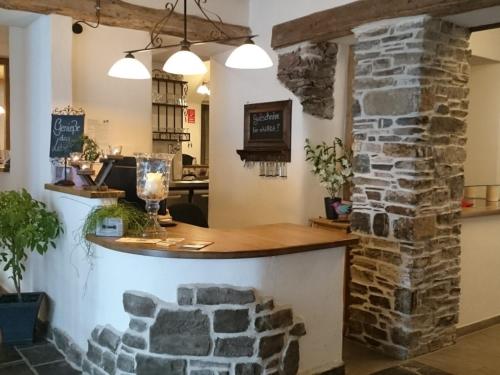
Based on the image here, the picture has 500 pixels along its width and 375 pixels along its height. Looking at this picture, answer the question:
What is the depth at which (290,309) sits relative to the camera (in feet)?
9.43

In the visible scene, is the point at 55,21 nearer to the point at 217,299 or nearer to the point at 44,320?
the point at 44,320

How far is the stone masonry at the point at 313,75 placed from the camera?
4512 mm

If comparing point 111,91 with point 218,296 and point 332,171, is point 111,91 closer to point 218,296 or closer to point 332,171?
point 332,171

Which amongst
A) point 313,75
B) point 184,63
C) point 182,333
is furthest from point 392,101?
point 182,333

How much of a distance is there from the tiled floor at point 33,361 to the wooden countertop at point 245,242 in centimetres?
103

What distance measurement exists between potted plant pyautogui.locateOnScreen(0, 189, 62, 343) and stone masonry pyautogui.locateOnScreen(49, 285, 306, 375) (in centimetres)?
125

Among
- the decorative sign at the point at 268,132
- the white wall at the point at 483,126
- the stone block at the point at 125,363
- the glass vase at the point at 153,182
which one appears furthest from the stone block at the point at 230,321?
the white wall at the point at 483,126

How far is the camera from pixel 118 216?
2947mm

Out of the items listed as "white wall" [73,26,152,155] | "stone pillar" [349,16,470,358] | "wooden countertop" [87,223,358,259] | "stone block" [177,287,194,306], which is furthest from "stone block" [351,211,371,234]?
"white wall" [73,26,152,155]

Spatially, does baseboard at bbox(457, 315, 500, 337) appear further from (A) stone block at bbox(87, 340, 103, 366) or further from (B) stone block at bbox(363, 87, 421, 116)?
(A) stone block at bbox(87, 340, 103, 366)

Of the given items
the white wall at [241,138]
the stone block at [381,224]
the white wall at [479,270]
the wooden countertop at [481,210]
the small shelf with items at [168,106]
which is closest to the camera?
the stone block at [381,224]

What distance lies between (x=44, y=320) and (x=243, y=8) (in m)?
3.38

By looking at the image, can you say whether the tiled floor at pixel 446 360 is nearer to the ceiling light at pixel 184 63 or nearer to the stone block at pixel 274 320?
the stone block at pixel 274 320

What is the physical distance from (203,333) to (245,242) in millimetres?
533
